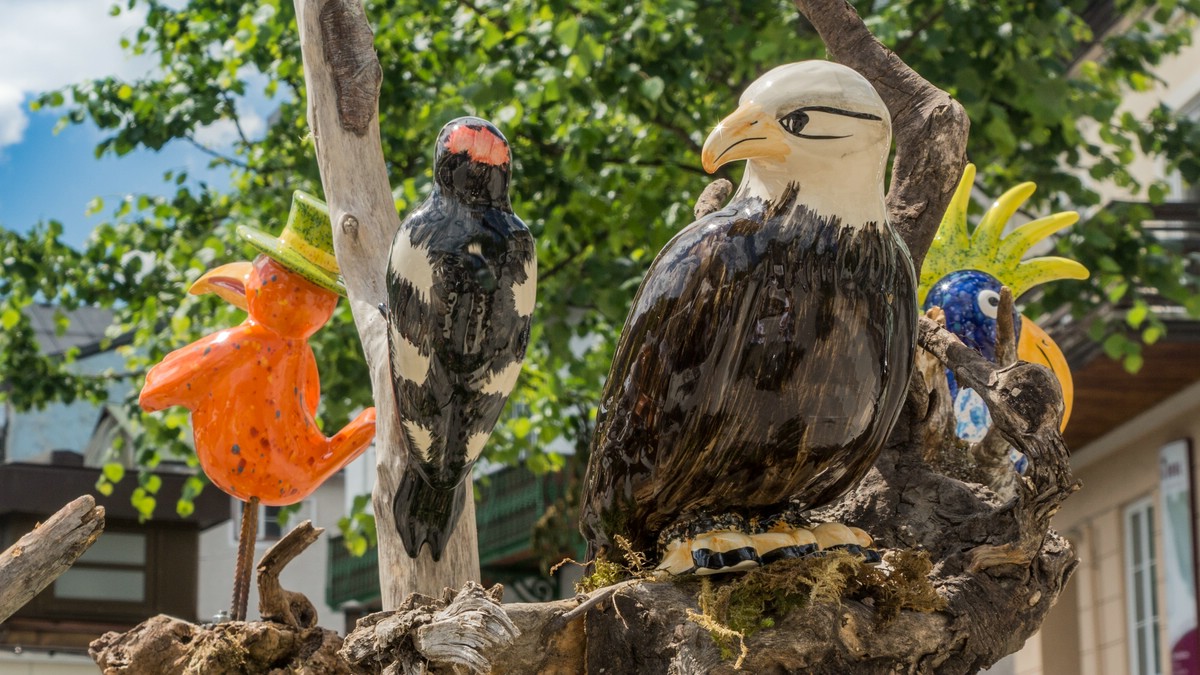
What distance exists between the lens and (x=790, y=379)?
6.98 ft

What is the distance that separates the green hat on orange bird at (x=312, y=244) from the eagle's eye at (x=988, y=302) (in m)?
1.34

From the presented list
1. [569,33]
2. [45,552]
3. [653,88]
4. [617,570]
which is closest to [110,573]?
[653,88]

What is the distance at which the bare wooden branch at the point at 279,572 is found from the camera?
8.96ft

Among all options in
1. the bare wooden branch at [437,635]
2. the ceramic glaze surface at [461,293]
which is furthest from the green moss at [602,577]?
the ceramic glaze surface at [461,293]

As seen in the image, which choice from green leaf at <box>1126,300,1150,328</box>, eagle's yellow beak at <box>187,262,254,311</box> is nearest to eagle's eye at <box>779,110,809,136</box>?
eagle's yellow beak at <box>187,262,254,311</box>

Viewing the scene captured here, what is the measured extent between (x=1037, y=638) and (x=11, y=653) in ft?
34.0

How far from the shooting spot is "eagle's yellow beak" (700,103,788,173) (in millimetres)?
2168

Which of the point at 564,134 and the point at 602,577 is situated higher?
the point at 564,134

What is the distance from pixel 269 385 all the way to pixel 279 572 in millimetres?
576

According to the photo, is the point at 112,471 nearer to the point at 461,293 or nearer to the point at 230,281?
the point at 230,281

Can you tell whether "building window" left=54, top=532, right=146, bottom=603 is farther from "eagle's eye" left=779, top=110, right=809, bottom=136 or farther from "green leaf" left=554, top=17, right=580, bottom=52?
"eagle's eye" left=779, top=110, right=809, bottom=136

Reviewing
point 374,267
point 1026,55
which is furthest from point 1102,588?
point 374,267

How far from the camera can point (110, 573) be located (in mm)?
16125

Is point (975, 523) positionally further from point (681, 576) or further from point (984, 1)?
point (984, 1)
